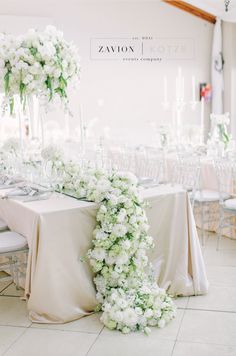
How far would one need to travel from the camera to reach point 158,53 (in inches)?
348

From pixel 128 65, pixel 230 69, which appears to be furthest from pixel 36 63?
pixel 230 69

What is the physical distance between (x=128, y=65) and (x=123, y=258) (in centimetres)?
590

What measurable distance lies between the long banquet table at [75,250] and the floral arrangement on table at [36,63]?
82 cm

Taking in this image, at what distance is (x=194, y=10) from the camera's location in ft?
29.0

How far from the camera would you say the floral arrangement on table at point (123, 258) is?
328cm

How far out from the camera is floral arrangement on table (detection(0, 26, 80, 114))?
3.56m

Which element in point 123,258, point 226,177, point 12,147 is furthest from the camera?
point 226,177

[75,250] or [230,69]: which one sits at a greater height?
[230,69]

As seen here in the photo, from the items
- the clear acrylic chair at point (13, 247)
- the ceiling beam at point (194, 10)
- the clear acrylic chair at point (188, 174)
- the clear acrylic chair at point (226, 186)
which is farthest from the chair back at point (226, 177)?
the ceiling beam at point (194, 10)

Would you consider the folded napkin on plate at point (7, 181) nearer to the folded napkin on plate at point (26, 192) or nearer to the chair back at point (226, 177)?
the folded napkin on plate at point (26, 192)

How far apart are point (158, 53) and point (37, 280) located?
20.7ft

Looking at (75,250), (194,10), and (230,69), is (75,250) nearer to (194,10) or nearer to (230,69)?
(230,69)

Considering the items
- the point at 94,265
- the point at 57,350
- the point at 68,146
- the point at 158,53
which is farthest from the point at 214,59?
the point at 57,350

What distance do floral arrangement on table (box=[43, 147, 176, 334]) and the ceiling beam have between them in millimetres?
6021
